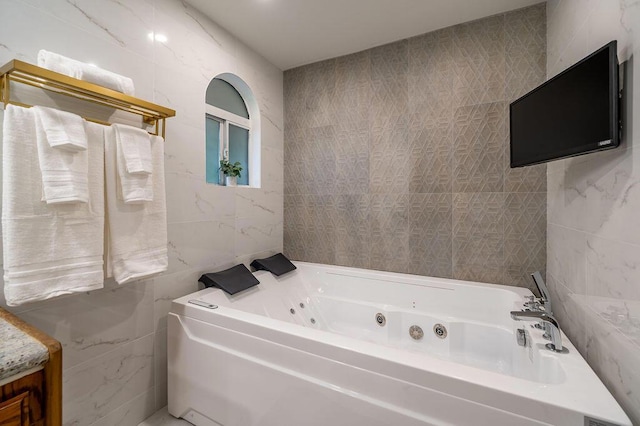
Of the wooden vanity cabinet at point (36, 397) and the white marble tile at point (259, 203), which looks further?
the white marble tile at point (259, 203)

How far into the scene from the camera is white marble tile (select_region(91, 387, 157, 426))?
5.11ft

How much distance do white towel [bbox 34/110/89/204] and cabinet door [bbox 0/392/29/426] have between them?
71 cm

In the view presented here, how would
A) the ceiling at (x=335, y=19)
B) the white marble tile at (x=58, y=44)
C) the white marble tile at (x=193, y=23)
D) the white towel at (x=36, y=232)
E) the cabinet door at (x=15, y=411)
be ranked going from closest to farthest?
the cabinet door at (x=15, y=411) → the white towel at (x=36, y=232) → the white marble tile at (x=58, y=44) → the white marble tile at (x=193, y=23) → the ceiling at (x=335, y=19)

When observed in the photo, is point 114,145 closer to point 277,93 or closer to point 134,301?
point 134,301

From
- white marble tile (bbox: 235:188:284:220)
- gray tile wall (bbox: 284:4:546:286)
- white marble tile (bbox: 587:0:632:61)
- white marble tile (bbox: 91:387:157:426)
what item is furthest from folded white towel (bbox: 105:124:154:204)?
white marble tile (bbox: 587:0:632:61)

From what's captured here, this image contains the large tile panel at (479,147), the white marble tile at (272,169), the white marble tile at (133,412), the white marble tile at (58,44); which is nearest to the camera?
the white marble tile at (58,44)

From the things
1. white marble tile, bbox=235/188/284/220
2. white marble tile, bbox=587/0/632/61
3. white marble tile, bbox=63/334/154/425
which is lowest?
white marble tile, bbox=63/334/154/425

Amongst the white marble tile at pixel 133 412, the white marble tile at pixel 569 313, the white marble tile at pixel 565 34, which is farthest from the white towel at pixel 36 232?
the white marble tile at pixel 565 34

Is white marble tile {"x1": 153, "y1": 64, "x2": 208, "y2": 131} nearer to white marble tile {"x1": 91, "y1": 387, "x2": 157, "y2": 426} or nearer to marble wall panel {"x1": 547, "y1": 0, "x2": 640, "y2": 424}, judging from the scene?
white marble tile {"x1": 91, "y1": 387, "x2": 157, "y2": 426}

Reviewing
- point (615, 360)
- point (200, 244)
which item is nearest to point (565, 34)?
point (615, 360)

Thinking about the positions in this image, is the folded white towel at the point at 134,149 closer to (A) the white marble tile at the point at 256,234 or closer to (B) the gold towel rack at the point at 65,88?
(B) the gold towel rack at the point at 65,88

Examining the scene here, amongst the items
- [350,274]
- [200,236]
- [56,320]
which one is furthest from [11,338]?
[350,274]

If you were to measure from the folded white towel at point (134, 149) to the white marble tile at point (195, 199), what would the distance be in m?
0.40

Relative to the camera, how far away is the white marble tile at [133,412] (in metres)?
1.56
